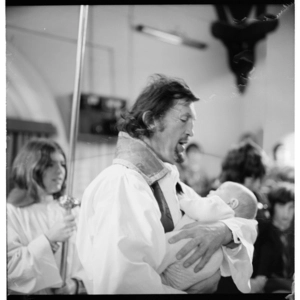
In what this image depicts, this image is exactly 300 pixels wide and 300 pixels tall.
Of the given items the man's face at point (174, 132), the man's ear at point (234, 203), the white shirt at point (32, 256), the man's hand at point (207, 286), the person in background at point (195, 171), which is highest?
the man's face at point (174, 132)

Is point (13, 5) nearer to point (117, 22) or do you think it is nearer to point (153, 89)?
point (117, 22)

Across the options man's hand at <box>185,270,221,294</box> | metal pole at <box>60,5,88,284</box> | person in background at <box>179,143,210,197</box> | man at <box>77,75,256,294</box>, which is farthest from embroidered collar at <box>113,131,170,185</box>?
man's hand at <box>185,270,221,294</box>

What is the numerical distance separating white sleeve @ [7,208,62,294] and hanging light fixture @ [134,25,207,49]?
3.90ft

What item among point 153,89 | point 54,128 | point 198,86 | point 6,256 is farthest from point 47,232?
point 198,86

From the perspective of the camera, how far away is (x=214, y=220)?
2379 millimetres

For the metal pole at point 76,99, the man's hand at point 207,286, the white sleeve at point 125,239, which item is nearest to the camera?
the white sleeve at point 125,239

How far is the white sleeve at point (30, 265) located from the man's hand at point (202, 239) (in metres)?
0.63

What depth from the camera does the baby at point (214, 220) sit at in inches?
91.7

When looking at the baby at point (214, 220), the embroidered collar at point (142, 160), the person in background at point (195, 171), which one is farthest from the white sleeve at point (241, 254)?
the embroidered collar at point (142, 160)

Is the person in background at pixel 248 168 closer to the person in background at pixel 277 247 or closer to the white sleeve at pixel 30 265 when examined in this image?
the person in background at pixel 277 247

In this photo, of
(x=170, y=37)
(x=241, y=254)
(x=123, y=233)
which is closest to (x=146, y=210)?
(x=123, y=233)

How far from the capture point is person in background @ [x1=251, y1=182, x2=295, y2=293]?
250 centimetres

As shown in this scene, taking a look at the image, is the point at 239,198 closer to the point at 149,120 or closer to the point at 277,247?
the point at 277,247

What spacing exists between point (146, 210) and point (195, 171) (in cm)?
36
